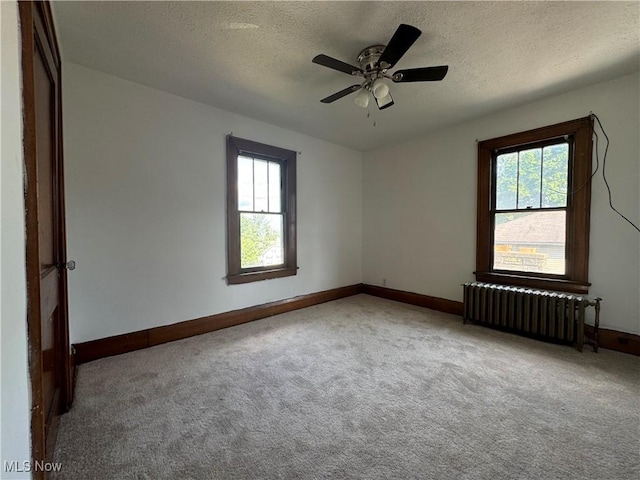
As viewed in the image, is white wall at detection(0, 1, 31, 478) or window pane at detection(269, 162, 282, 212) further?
window pane at detection(269, 162, 282, 212)

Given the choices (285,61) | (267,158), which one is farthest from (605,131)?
(267,158)

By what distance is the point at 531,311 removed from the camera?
2.92 m

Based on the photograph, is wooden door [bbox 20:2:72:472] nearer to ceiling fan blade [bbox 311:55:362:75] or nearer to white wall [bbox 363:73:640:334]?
ceiling fan blade [bbox 311:55:362:75]

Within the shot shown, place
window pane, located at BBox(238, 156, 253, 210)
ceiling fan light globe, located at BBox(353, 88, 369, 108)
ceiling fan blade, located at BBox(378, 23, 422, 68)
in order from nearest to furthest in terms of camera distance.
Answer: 1. ceiling fan blade, located at BBox(378, 23, 422, 68)
2. ceiling fan light globe, located at BBox(353, 88, 369, 108)
3. window pane, located at BBox(238, 156, 253, 210)

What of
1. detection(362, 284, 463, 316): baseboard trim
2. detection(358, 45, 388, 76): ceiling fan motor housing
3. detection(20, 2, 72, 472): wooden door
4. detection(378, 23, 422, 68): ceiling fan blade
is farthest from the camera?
detection(362, 284, 463, 316): baseboard trim

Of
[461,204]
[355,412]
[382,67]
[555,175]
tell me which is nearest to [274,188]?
[382,67]

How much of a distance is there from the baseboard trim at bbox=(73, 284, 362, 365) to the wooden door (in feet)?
2.45

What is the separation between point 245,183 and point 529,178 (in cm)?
353

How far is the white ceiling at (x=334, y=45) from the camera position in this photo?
1762mm

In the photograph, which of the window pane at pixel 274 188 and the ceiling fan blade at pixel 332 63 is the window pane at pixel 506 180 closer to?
the ceiling fan blade at pixel 332 63

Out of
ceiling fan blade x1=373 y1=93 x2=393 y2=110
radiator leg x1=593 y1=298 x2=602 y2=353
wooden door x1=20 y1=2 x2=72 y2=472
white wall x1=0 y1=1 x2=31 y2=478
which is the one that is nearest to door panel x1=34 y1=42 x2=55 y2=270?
wooden door x1=20 y1=2 x2=72 y2=472

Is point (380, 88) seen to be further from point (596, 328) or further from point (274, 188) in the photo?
point (596, 328)

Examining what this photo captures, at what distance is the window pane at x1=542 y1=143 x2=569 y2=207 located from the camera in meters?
2.99

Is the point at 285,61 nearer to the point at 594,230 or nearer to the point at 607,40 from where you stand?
the point at 607,40
